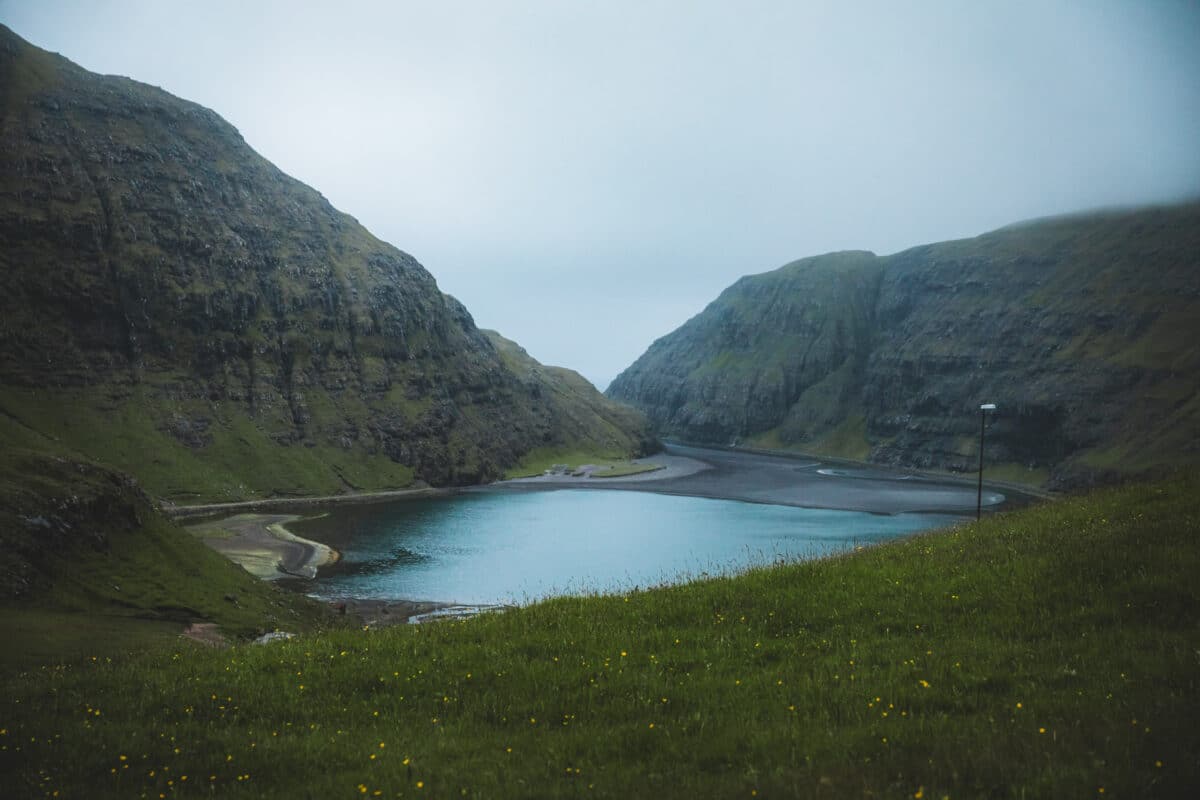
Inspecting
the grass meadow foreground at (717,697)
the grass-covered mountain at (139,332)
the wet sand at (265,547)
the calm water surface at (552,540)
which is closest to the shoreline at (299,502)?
the grass-covered mountain at (139,332)

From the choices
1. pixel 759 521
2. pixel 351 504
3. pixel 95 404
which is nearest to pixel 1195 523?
pixel 759 521

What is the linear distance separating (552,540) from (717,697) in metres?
113

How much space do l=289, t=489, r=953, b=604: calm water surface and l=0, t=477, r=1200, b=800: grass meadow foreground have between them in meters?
50.0

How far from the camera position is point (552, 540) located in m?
124

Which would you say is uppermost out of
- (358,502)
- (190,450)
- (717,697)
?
(190,450)

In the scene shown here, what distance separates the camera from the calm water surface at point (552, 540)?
90375 millimetres

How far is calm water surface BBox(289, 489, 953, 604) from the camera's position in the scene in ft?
297

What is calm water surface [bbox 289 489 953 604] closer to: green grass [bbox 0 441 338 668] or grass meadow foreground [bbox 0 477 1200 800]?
green grass [bbox 0 441 338 668]

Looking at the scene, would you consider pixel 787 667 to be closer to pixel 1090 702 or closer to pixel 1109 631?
pixel 1090 702

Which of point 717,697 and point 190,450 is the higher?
point 190,450

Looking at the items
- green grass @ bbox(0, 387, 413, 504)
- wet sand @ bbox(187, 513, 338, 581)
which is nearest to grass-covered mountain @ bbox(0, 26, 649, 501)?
green grass @ bbox(0, 387, 413, 504)

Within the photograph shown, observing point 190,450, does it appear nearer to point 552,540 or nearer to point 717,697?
point 552,540

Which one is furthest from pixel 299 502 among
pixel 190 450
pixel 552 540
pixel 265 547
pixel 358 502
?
pixel 552 540

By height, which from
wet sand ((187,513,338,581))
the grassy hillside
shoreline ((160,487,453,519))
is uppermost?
the grassy hillside
